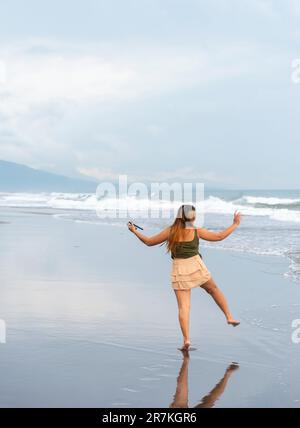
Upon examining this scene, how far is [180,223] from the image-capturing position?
24.9 feet

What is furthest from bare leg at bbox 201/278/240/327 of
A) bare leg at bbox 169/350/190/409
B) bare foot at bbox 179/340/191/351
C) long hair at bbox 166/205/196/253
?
bare leg at bbox 169/350/190/409

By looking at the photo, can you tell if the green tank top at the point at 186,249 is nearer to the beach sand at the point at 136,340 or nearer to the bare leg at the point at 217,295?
the bare leg at the point at 217,295

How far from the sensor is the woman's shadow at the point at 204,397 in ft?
17.5

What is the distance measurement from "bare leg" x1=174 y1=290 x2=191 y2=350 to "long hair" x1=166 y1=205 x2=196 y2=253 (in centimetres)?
53

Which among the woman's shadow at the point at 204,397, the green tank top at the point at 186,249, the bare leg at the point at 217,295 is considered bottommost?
the woman's shadow at the point at 204,397

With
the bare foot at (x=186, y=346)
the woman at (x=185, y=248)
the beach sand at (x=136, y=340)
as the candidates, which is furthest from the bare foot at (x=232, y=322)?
the bare foot at (x=186, y=346)

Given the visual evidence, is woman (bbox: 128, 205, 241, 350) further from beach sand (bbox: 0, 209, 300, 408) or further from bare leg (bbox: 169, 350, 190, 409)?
bare leg (bbox: 169, 350, 190, 409)

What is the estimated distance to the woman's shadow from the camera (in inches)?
210

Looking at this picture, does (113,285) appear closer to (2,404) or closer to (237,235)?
(2,404)

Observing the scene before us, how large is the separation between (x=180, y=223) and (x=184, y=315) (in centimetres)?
100
